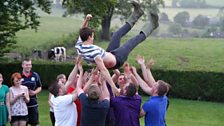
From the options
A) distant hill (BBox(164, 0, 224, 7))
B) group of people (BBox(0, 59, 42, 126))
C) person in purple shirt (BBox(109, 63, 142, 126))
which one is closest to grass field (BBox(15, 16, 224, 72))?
group of people (BBox(0, 59, 42, 126))

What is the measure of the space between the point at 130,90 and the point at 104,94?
0.38 metres

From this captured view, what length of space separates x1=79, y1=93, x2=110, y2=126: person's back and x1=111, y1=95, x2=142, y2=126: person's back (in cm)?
40

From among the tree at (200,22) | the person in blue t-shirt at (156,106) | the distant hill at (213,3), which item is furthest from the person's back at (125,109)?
the distant hill at (213,3)

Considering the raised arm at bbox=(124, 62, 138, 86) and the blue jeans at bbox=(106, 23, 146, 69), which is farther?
the raised arm at bbox=(124, 62, 138, 86)

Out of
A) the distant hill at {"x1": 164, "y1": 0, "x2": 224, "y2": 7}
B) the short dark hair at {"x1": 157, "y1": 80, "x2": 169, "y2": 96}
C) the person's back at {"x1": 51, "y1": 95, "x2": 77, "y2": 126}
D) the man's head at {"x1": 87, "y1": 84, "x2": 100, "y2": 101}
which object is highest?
the man's head at {"x1": 87, "y1": 84, "x2": 100, "y2": 101}

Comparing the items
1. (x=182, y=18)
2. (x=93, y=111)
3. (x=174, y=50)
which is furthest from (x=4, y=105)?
(x=182, y=18)

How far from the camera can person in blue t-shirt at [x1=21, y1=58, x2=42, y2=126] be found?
9.91 meters

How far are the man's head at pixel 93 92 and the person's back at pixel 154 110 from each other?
1.03 metres

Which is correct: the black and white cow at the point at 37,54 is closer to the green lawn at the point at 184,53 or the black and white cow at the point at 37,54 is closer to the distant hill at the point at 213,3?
the green lawn at the point at 184,53

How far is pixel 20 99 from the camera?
9.61m

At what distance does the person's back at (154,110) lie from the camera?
288 inches

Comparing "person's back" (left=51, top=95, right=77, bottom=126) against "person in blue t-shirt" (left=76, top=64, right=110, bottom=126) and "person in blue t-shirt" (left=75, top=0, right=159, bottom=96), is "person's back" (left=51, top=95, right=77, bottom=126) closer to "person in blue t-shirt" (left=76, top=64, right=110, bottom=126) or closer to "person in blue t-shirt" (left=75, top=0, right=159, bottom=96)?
"person in blue t-shirt" (left=76, top=64, right=110, bottom=126)

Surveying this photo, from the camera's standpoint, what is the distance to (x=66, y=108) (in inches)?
282

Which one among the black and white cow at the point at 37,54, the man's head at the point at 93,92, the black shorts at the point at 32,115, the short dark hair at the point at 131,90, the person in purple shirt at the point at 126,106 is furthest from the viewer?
the black and white cow at the point at 37,54
